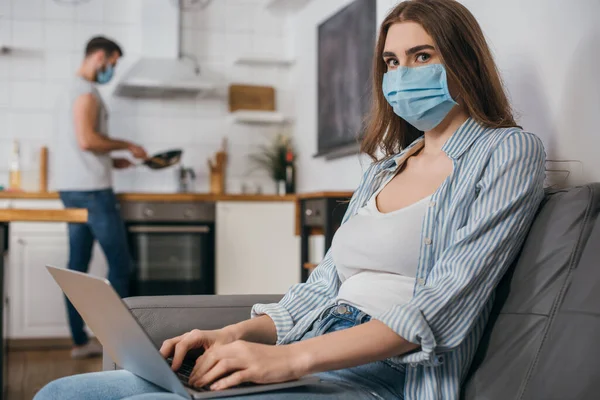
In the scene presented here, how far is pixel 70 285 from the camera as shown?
1.31 metres

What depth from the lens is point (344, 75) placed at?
4348mm

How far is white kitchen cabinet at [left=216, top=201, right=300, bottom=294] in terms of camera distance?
191 inches

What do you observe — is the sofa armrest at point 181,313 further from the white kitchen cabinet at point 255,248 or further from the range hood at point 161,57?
the range hood at point 161,57

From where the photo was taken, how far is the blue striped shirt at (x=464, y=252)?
1249mm

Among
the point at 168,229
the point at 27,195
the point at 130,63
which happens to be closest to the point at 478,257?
the point at 168,229

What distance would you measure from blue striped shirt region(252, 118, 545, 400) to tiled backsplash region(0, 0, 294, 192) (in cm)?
411

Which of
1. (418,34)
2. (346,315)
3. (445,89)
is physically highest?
(418,34)

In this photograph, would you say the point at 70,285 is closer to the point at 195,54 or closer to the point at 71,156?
the point at 71,156

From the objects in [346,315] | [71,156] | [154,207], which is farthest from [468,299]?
[154,207]

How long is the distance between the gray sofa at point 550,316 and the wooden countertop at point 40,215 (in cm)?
169

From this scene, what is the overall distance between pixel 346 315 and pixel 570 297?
0.44 metres

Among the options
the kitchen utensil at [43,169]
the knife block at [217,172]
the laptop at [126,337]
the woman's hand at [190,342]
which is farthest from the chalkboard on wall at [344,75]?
the laptop at [126,337]

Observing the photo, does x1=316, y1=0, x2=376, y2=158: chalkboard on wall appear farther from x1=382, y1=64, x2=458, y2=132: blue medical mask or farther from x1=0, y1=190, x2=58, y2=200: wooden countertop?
x1=382, y1=64, x2=458, y2=132: blue medical mask

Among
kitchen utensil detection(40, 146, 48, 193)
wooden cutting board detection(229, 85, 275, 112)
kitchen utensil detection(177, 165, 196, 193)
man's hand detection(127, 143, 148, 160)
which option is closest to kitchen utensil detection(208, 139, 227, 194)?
kitchen utensil detection(177, 165, 196, 193)
